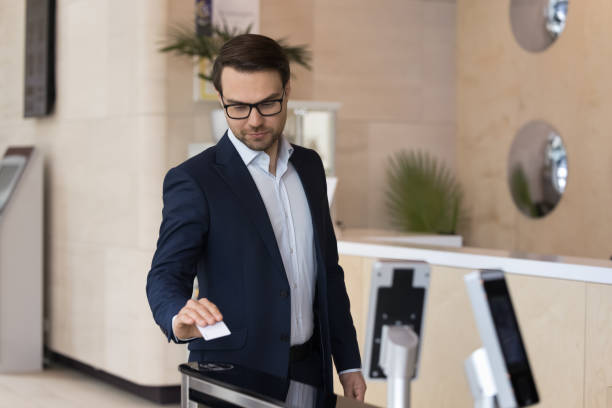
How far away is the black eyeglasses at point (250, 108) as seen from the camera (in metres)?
1.98

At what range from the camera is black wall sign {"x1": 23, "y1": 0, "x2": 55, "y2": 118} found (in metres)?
6.65

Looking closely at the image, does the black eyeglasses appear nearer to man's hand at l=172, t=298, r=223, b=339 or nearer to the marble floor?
man's hand at l=172, t=298, r=223, b=339

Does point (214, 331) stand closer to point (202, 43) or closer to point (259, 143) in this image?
point (259, 143)

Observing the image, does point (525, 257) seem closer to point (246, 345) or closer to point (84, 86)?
point (246, 345)

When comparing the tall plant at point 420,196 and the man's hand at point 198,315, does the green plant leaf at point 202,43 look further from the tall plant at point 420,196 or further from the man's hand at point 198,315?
the man's hand at point 198,315

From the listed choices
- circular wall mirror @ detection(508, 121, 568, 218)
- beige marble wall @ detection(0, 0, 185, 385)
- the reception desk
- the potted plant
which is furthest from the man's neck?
circular wall mirror @ detection(508, 121, 568, 218)

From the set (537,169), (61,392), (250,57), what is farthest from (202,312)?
(537,169)

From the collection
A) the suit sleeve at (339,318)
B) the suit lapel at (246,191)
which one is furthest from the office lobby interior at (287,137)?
the suit lapel at (246,191)

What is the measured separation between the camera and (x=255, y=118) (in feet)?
6.48

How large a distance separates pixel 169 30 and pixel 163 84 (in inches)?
13.5

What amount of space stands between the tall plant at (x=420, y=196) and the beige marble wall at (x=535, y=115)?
32 cm

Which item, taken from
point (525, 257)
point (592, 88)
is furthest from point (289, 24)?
point (525, 257)

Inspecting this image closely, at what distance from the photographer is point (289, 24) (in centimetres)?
629

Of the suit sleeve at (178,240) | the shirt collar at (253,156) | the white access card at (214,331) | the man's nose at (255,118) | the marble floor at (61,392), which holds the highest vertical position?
the man's nose at (255,118)
